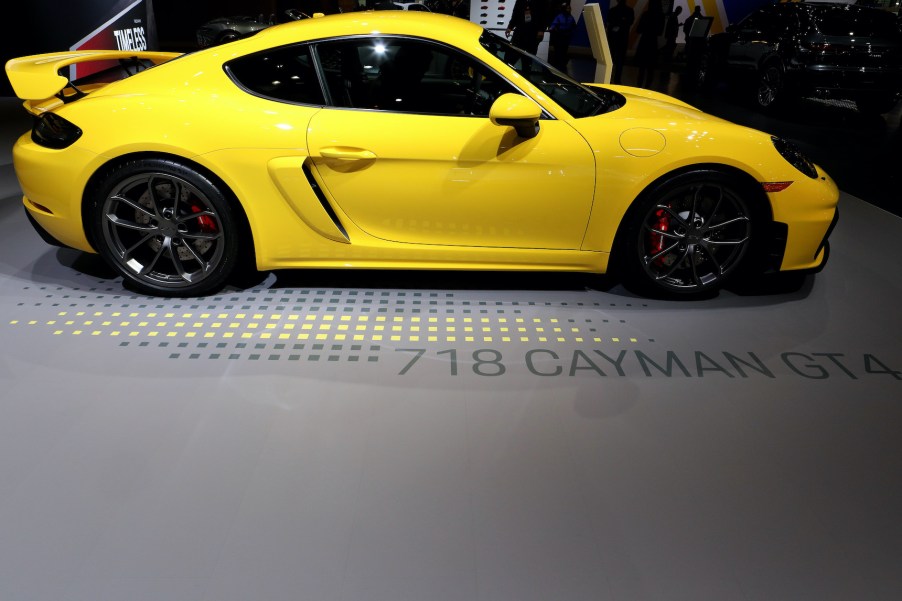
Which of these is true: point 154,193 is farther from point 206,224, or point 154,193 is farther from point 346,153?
point 346,153

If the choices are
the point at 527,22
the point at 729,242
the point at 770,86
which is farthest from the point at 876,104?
the point at 729,242

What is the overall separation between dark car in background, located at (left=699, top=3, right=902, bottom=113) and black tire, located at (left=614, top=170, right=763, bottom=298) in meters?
5.96

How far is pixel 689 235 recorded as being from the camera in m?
3.01

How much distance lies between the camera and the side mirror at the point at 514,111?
8.45 ft

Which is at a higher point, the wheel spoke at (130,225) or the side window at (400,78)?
the side window at (400,78)

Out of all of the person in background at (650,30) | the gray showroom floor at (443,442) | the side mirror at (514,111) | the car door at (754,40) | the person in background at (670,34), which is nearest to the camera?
the gray showroom floor at (443,442)

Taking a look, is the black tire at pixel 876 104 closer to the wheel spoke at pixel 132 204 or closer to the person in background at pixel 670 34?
the person in background at pixel 670 34

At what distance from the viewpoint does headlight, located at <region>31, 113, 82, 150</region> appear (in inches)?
110

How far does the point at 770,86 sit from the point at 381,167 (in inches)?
291

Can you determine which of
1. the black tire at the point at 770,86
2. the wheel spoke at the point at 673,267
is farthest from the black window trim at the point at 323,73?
the black tire at the point at 770,86

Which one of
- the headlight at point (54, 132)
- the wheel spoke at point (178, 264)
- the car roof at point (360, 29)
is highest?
the car roof at point (360, 29)

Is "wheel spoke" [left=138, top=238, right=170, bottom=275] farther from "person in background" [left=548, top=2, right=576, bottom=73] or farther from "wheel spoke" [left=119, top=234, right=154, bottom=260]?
"person in background" [left=548, top=2, right=576, bottom=73]

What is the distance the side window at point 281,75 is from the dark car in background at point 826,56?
7110 mm

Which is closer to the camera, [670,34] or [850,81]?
[850,81]
